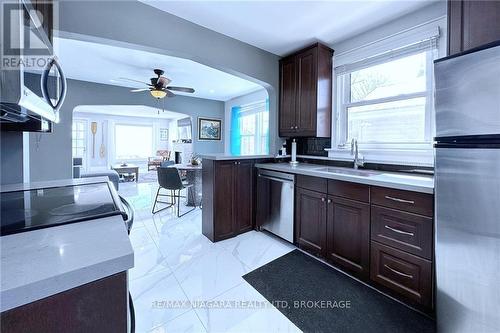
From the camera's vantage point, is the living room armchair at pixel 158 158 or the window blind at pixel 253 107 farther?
the living room armchair at pixel 158 158

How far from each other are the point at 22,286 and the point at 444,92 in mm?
1792

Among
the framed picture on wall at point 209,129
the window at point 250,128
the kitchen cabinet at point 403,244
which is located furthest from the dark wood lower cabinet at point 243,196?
the framed picture on wall at point 209,129

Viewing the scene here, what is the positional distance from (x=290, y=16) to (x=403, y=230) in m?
2.12

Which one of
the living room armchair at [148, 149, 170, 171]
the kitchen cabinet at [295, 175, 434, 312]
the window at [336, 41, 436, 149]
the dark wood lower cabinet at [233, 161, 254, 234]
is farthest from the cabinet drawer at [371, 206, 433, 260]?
the living room armchair at [148, 149, 170, 171]

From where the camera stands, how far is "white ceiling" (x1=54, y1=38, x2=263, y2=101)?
296cm

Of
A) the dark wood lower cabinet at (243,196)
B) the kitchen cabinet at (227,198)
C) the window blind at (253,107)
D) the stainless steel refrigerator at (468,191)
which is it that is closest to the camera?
the stainless steel refrigerator at (468,191)

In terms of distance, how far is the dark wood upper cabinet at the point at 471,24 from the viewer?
122 centimetres

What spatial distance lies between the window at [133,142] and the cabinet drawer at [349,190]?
29.1 ft

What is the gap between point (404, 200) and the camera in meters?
1.53

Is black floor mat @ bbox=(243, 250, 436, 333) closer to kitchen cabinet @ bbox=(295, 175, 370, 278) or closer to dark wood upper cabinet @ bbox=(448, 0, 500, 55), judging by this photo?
kitchen cabinet @ bbox=(295, 175, 370, 278)

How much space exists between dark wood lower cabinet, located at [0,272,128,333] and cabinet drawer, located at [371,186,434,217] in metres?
1.70

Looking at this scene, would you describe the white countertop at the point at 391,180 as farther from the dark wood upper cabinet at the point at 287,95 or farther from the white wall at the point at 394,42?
the dark wood upper cabinet at the point at 287,95

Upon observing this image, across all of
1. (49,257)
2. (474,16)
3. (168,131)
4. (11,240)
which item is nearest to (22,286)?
(49,257)

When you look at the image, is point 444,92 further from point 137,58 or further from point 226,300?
point 137,58
